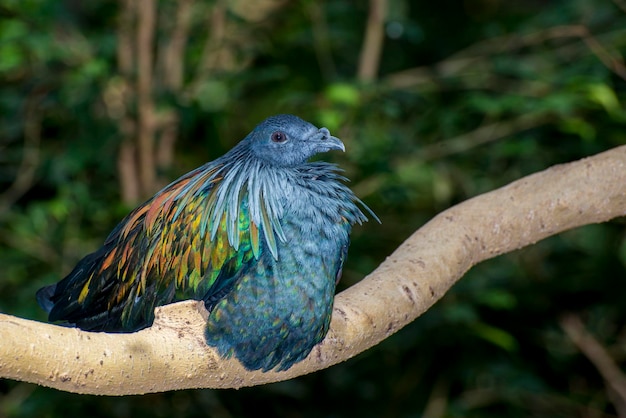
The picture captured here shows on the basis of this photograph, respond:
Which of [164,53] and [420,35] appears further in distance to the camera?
[164,53]

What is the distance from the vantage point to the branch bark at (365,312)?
2363mm

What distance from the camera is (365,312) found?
3.10 m

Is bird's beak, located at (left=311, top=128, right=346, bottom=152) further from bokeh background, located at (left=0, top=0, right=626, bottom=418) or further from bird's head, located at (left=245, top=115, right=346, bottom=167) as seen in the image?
bokeh background, located at (left=0, top=0, right=626, bottom=418)

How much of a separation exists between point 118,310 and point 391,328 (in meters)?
0.92

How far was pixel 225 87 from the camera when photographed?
17.7ft

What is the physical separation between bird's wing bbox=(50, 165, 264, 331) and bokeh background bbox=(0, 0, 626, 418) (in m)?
1.46

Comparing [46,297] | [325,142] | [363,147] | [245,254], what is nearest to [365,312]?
[245,254]

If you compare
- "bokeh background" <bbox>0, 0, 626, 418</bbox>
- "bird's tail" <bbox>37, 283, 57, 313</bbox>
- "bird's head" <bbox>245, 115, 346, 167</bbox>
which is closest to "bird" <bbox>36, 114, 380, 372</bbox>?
"bird's head" <bbox>245, 115, 346, 167</bbox>

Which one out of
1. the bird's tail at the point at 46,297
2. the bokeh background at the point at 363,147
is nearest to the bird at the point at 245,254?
the bird's tail at the point at 46,297

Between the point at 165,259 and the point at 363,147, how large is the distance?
2.37 m

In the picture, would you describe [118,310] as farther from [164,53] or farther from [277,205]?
[164,53]

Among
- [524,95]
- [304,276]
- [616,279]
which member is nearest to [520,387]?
[616,279]

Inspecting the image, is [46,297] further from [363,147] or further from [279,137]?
[363,147]

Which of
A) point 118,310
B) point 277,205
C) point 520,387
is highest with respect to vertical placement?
point 277,205
